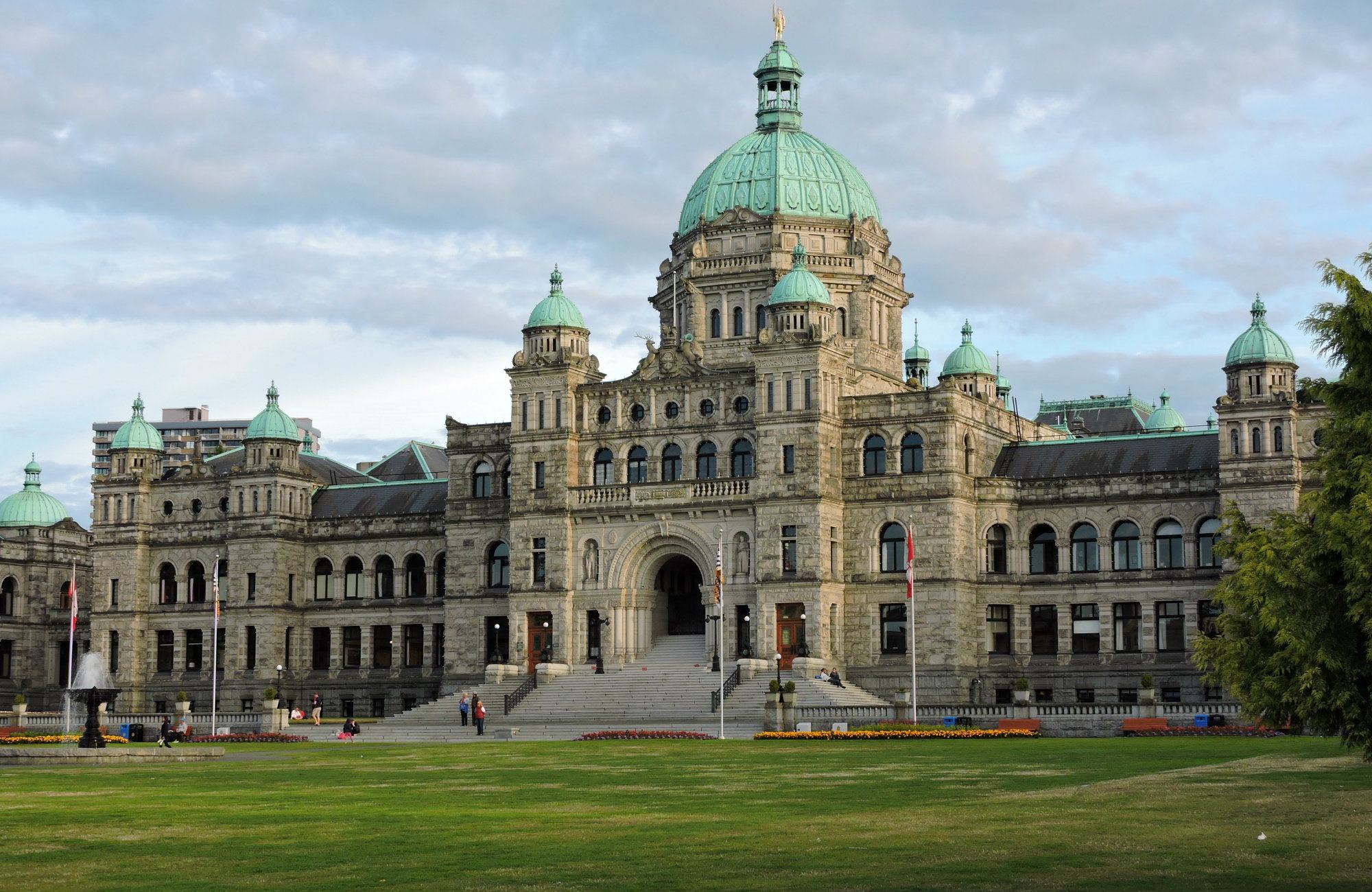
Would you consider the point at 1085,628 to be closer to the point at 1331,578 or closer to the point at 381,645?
the point at 381,645

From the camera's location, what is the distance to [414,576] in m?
107

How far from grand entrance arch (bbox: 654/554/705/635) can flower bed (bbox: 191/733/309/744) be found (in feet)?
72.8

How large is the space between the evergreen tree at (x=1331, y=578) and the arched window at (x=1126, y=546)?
5788 cm

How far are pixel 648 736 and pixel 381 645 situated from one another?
3651 cm

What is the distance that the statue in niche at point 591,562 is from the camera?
94.8 m

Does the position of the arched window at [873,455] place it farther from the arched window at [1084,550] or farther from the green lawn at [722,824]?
the green lawn at [722,824]

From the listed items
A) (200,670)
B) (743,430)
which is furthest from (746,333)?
(200,670)

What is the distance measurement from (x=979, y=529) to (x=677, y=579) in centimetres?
1639

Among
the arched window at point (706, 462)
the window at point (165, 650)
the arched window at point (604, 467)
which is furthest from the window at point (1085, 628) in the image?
the window at point (165, 650)

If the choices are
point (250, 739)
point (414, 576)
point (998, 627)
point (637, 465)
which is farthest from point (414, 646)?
point (998, 627)

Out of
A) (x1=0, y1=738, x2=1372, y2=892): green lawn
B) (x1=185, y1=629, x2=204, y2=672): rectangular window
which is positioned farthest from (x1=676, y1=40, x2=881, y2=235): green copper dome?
(x1=0, y1=738, x2=1372, y2=892): green lawn

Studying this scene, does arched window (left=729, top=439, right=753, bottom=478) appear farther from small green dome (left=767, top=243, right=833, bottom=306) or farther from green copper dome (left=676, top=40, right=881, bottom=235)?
green copper dome (left=676, top=40, right=881, bottom=235)

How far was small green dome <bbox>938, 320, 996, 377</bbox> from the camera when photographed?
352 feet

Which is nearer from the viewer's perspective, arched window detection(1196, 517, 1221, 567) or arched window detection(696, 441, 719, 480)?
arched window detection(1196, 517, 1221, 567)
